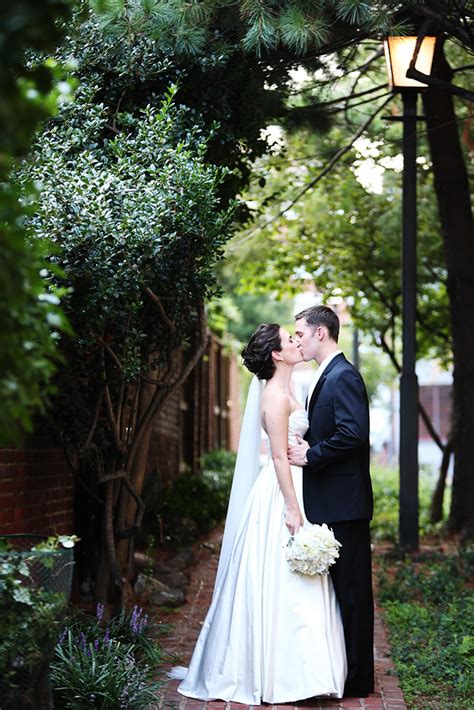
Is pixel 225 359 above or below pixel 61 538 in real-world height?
above

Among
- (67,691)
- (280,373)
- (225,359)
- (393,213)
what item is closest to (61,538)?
(67,691)

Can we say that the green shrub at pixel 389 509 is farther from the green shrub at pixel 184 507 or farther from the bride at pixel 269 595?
the bride at pixel 269 595

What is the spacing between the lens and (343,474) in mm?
5637

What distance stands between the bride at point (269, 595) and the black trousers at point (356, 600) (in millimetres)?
51

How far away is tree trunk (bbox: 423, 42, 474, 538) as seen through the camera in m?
11.2

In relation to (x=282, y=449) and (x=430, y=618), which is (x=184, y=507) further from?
(x=282, y=449)

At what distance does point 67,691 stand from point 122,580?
6.03 feet

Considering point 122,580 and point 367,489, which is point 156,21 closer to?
point 367,489

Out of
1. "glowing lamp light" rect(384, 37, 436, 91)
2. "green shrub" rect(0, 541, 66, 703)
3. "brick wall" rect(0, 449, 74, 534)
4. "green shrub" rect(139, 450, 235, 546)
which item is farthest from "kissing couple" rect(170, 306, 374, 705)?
"glowing lamp light" rect(384, 37, 436, 91)

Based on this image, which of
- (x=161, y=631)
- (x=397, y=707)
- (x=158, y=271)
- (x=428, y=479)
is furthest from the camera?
(x=428, y=479)

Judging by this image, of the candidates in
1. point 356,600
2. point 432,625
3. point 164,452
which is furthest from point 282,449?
point 164,452

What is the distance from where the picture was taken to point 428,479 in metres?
29.3

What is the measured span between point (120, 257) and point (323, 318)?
126 cm

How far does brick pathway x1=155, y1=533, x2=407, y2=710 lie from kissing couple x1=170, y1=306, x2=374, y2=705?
72 millimetres
